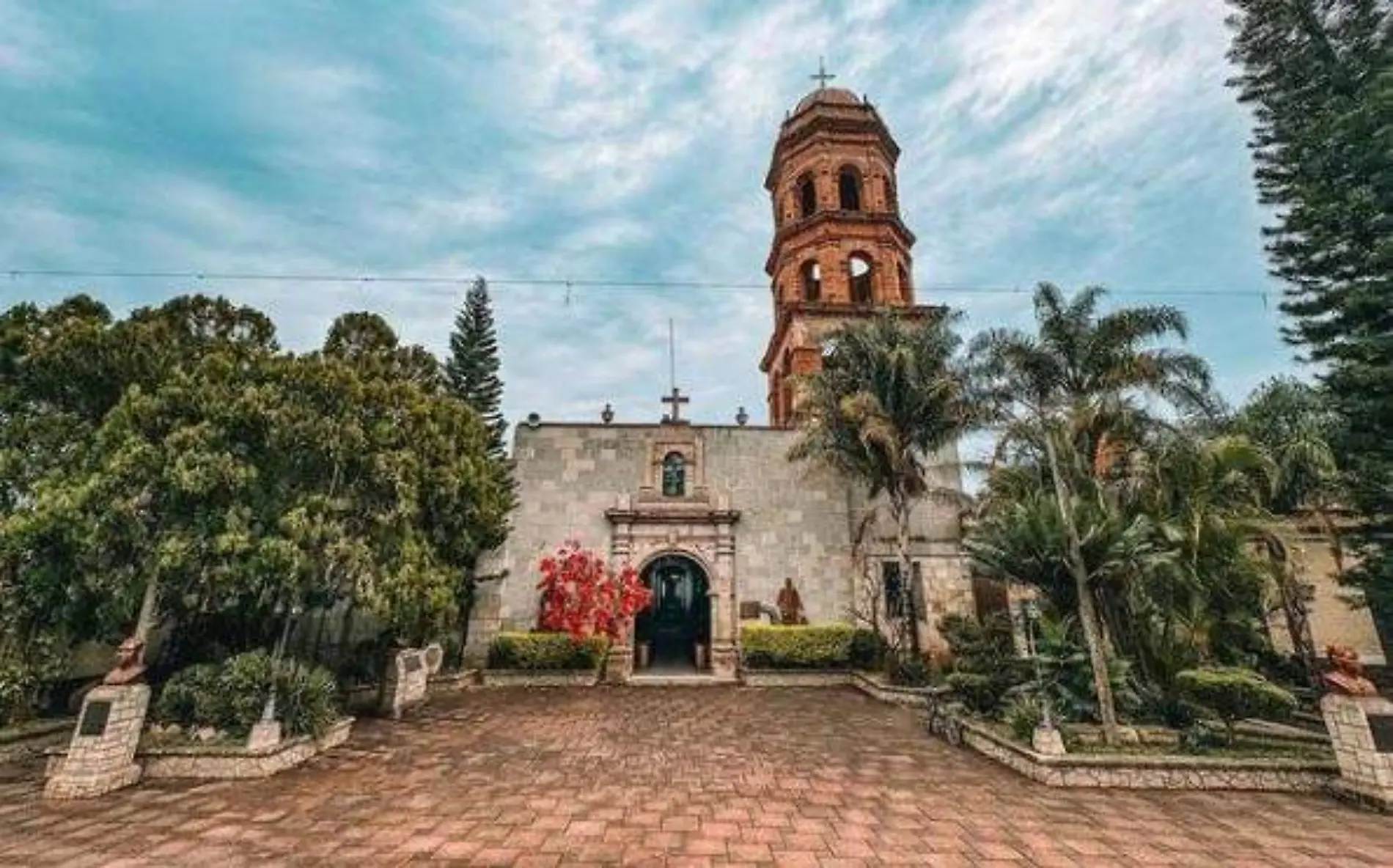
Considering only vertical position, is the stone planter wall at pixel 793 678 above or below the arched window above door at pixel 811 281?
below

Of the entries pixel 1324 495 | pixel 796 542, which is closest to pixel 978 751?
pixel 796 542

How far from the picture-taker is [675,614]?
20.1 metres

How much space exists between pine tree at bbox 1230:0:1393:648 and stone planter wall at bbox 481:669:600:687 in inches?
621

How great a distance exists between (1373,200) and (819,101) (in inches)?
576

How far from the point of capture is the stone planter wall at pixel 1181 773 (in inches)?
256

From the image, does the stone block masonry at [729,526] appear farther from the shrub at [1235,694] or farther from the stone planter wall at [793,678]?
the shrub at [1235,694]

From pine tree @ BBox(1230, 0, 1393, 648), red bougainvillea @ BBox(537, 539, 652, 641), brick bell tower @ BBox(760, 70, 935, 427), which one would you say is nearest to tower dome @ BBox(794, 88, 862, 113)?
brick bell tower @ BBox(760, 70, 935, 427)

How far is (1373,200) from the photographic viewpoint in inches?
443

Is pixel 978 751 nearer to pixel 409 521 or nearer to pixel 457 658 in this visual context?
pixel 409 521

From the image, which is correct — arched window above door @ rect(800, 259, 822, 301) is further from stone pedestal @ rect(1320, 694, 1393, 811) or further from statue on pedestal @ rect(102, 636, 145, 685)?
statue on pedestal @ rect(102, 636, 145, 685)

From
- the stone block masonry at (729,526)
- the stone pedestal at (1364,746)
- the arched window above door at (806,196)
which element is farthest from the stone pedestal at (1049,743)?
the arched window above door at (806,196)

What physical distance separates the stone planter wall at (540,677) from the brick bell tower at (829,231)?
8.99 meters

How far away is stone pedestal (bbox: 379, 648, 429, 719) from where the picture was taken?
33.0ft

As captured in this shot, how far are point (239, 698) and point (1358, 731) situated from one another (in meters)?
12.8
